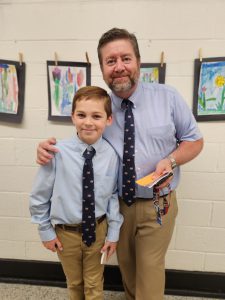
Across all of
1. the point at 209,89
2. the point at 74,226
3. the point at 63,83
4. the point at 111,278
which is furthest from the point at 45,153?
the point at 111,278

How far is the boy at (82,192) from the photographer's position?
135cm

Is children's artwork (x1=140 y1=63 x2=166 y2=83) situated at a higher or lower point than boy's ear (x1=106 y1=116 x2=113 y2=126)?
higher

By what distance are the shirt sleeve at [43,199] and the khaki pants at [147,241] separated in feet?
1.28

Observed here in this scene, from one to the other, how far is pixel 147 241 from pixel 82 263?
363mm

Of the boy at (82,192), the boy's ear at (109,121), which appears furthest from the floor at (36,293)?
the boy's ear at (109,121)

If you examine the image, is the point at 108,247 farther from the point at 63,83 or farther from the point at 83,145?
the point at 63,83

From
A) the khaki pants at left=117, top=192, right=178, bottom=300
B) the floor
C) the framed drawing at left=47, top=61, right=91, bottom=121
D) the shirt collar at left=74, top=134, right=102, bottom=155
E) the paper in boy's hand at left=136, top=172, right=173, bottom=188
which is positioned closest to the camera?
the paper in boy's hand at left=136, top=172, right=173, bottom=188

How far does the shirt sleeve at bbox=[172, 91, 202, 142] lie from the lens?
1452 mm

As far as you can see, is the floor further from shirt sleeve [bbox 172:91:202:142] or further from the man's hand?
shirt sleeve [bbox 172:91:202:142]

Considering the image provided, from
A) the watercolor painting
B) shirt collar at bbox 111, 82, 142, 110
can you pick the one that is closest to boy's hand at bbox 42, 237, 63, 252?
shirt collar at bbox 111, 82, 142, 110

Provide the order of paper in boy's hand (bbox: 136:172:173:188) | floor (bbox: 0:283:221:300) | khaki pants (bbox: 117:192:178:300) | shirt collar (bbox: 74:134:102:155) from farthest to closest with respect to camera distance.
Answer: floor (bbox: 0:283:221:300)
khaki pants (bbox: 117:192:178:300)
shirt collar (bbox: 74:134:102:155)
paper in boy's hand (bbox: 136:172:173:188)

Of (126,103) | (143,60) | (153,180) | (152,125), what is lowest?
(153,180)

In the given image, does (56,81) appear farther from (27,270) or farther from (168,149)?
(27,270)

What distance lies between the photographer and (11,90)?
1819 mm
